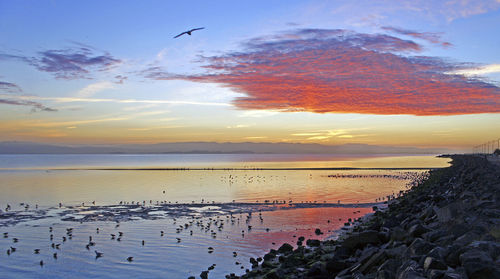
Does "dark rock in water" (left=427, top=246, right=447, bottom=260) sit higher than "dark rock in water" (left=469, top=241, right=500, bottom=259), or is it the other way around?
"dark rock in water" (left=469, top=241, right=500, bottom=259)

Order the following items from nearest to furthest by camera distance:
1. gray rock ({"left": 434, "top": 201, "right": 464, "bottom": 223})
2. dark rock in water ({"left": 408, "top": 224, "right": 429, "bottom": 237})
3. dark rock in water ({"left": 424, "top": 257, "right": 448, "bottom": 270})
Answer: dark rock in water ({"left": 424, "top": 257, "right": 448, "bottom": 270}), dark rock in water ({"left": 408, "top": 224, "right": 429, "bottom": 237}), gray rock ({"left": 434, "top": 201, "right": 464, "bottom": 223})

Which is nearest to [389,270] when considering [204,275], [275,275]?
[275,275]

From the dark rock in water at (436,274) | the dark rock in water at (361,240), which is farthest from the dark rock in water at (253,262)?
the dark rock in water at (436,274)

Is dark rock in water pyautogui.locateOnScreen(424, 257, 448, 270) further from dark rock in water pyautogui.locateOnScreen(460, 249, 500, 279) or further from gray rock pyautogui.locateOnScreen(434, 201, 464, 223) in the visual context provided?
gray rock pyautogui.locateOnScreen(434, 201, 464, 223)

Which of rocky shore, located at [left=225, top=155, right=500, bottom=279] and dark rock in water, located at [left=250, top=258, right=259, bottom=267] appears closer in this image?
rocky shore, located at [left=225, top=155, right=500, bottom=279]

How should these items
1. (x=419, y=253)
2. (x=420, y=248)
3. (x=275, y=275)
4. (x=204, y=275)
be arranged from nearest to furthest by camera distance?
(x=419, y=253) < (x=420, y=248) < (x=275, y=275) < (x=204, y=275)

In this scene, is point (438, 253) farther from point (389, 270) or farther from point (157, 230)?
point (157, 230)

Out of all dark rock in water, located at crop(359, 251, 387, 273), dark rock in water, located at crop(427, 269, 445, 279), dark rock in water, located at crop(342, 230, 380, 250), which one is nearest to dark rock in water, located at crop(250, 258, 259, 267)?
dark rock in water, located at crop(342, 230, 380, 250)

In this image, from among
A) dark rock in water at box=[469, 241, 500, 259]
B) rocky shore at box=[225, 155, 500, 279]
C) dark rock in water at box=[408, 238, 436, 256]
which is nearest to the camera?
rocky shore at box=[225, 155, 500, 279]

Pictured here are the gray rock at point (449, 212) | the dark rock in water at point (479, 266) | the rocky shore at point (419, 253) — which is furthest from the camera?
the gray rock at point (449, 212)

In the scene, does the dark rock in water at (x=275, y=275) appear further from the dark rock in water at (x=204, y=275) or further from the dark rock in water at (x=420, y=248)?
the dark rock in water at (x=420, y=248)

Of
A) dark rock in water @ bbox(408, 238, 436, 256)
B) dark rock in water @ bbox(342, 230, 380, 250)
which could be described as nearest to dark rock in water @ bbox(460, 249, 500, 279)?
dark rock in water @ bbox(408, 238, 436, 256)

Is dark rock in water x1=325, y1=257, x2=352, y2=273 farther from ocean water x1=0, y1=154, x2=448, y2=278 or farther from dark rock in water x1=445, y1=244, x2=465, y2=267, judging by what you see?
ocean water x1=0, y1=154, x2=448, y2=278

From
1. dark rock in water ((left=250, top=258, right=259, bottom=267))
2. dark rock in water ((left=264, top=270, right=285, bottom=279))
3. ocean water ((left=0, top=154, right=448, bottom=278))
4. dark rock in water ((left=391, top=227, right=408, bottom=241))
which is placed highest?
dark rock in water ((left=391, top=227, right=408, bottom=241))
